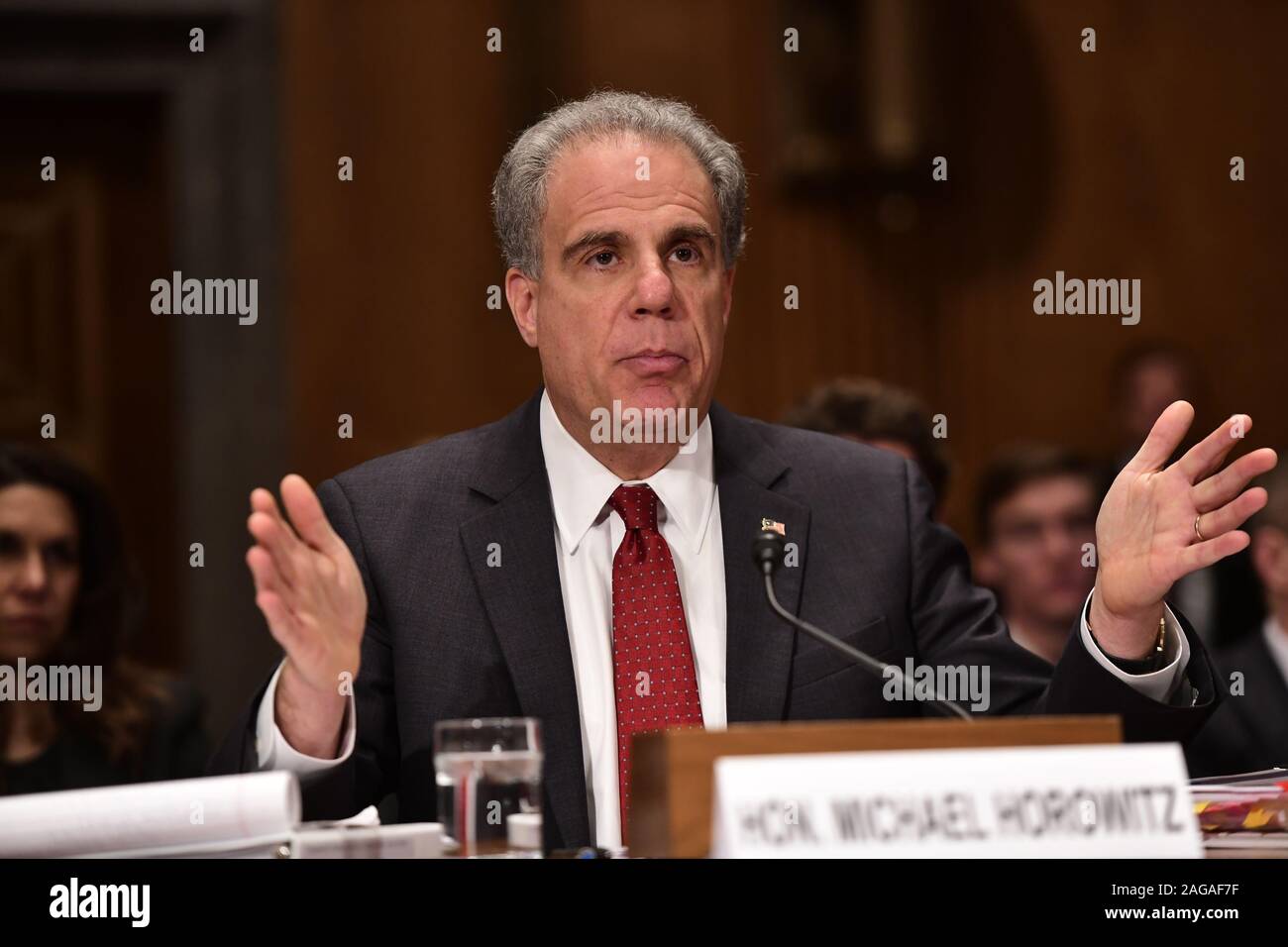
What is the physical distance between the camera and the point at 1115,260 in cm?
568

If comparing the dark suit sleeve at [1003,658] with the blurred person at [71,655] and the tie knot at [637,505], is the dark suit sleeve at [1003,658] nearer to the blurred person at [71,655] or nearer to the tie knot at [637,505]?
the tie knot at [637,505]

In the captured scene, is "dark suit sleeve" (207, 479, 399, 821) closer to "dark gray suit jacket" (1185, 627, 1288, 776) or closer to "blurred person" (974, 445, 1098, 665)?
"dark gray suit jacket" (1185, 627, 1288, 776)

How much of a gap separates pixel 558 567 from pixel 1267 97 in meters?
4.23

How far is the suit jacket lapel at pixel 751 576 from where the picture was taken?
2.31m

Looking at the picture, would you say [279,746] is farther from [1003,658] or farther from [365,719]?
[1003,658]

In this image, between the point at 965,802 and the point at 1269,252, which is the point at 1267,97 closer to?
the point at 1269,252

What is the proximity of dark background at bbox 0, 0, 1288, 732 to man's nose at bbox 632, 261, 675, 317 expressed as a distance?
9.70 feet

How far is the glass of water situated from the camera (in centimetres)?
167

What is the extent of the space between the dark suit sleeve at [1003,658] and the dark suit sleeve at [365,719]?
82 cm

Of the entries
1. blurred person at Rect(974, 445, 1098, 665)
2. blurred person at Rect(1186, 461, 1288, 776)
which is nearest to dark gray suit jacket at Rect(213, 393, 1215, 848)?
blurred person at Rect(1186, 461, 1288, 776)

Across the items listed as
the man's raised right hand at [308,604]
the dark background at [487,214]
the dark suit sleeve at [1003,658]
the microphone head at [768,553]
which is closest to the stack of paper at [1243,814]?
the dark suit sleeve at [1003,658]
